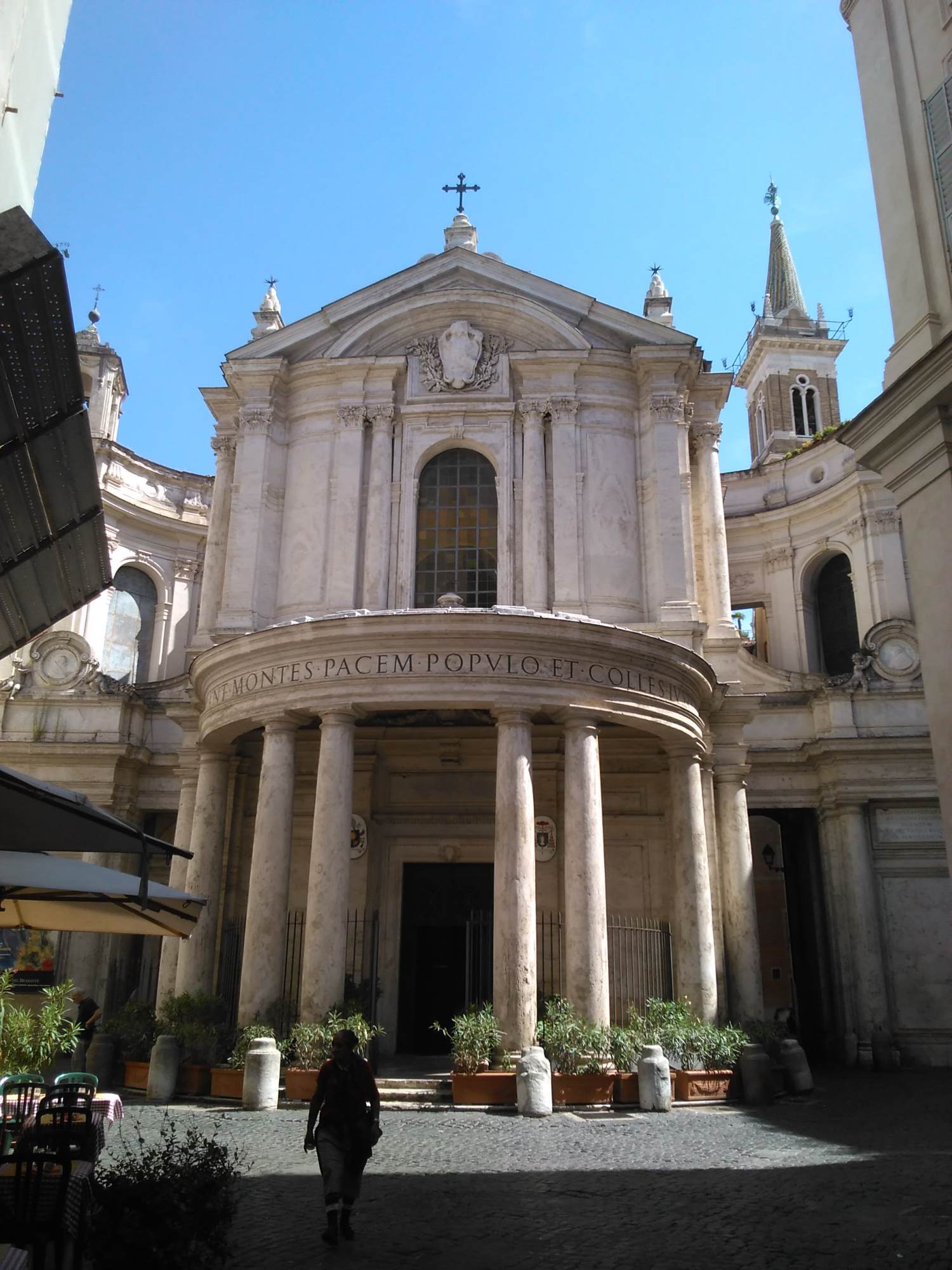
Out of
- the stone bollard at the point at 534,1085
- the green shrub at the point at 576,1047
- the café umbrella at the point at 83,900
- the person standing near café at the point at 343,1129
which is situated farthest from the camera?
the green shrub at the point at 576,1047

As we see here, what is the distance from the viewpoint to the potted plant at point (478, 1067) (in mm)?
13828

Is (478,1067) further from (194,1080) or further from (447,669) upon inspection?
(447,669)

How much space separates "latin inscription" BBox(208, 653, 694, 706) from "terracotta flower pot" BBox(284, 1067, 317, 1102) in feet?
17.0

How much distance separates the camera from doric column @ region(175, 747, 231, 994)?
17.0 m

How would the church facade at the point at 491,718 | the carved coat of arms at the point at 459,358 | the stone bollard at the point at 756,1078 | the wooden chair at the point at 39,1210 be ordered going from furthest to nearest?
the carved coat of arms at the point at 459,358, the church facade at the point at 491,718, the stone bollard at the point at 756,1078, the wooden chair at the point at 39,1210

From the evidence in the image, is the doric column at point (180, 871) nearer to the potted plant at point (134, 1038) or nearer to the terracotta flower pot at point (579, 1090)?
the potted plant at point (134, 1038)

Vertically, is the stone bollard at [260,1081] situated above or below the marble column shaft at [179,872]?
below

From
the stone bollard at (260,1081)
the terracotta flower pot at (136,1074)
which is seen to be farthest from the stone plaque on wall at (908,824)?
the terracotta flower pot at (136,1074)

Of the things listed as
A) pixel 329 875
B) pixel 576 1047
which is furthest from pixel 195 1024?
pixel 576 1047

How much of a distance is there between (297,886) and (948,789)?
41.5 feet

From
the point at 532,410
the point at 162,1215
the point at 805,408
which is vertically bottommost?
the point at 162,1215

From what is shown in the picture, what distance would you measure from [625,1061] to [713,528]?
10180mm

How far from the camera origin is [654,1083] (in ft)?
45.9

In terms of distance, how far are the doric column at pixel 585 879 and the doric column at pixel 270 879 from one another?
13.3 ft
